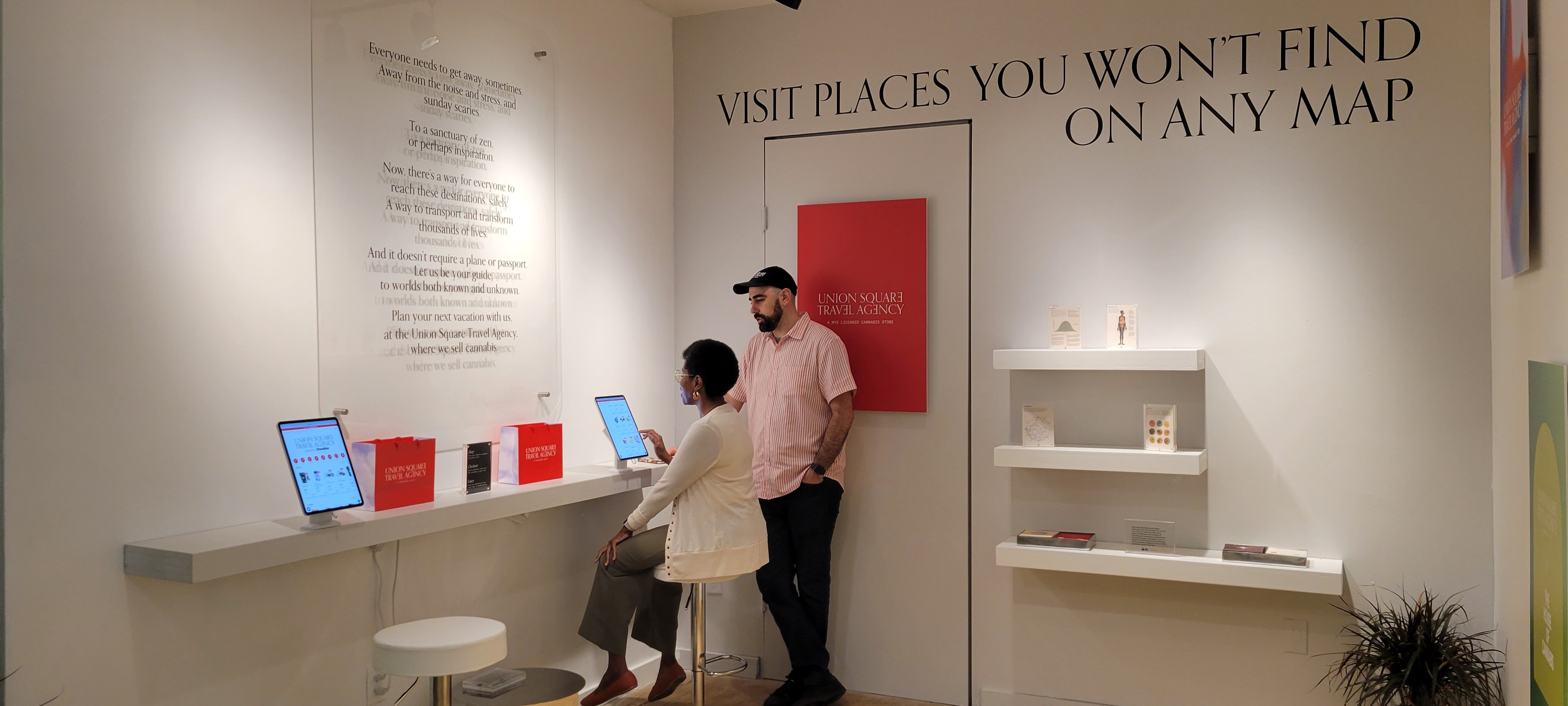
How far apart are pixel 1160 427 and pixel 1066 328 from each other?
0.52 m

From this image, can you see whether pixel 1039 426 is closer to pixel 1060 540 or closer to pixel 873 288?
pixel 1060 540

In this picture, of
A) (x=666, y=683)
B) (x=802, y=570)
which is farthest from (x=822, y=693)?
(x=666, y=683)

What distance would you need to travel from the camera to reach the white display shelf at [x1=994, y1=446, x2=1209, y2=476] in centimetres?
377

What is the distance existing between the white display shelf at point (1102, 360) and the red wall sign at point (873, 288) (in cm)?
45

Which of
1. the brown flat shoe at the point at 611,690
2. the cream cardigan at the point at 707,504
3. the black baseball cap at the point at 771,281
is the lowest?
the brown flat shoe at the point at 611,690

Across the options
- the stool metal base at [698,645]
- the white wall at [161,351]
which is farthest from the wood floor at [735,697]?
the white wall at [161,351]

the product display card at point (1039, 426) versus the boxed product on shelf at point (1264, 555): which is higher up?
the product display card at point (1039, 426)

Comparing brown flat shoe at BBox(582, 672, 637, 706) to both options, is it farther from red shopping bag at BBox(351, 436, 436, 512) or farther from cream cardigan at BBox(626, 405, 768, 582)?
red shopping bag at BBox(351, 436, 436, 512)

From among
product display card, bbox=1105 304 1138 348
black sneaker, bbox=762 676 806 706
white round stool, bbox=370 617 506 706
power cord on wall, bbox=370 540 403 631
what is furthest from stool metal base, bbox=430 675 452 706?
product display card, bbox=1105 304 1138 348

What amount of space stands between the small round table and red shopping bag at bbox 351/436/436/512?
71 cm

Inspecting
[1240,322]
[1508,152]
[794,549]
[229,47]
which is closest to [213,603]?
[229,47]

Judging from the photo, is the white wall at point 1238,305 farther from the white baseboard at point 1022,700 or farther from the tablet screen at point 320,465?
the tablet screen at point 320,465

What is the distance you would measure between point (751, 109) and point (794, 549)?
2006mm

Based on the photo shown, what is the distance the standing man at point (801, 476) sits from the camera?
4324 mm
